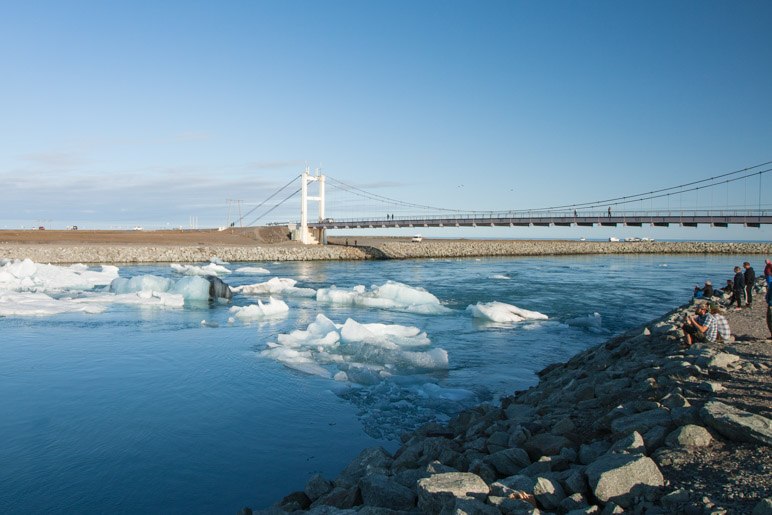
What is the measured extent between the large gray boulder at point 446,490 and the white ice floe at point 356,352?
542 centimetres

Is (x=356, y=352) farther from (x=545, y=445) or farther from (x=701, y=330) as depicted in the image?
(x=545, y=445)

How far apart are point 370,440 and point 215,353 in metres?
5.66

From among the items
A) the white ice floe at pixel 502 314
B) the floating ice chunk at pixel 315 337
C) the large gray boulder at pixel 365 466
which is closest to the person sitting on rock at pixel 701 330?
the large gray boulder at pixel 365 466

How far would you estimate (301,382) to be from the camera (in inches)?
361

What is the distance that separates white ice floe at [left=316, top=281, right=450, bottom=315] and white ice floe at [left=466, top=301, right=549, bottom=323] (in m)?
1.64

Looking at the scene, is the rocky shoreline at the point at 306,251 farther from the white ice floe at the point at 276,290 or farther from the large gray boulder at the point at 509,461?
the large gray boulder at the point at 509,461

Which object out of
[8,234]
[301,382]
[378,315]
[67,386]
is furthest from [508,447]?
[8,234]

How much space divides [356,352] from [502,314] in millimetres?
6192

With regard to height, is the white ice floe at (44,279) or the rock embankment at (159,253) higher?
the rock embankment at (159,253)

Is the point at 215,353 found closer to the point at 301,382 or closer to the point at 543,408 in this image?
the point at 301,382

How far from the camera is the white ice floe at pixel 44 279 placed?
21.7m

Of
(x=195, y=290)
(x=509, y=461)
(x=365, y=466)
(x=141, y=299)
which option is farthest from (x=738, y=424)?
(x=141, y=299)

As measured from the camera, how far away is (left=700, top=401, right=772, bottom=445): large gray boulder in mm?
3715

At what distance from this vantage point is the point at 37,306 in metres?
16.9
